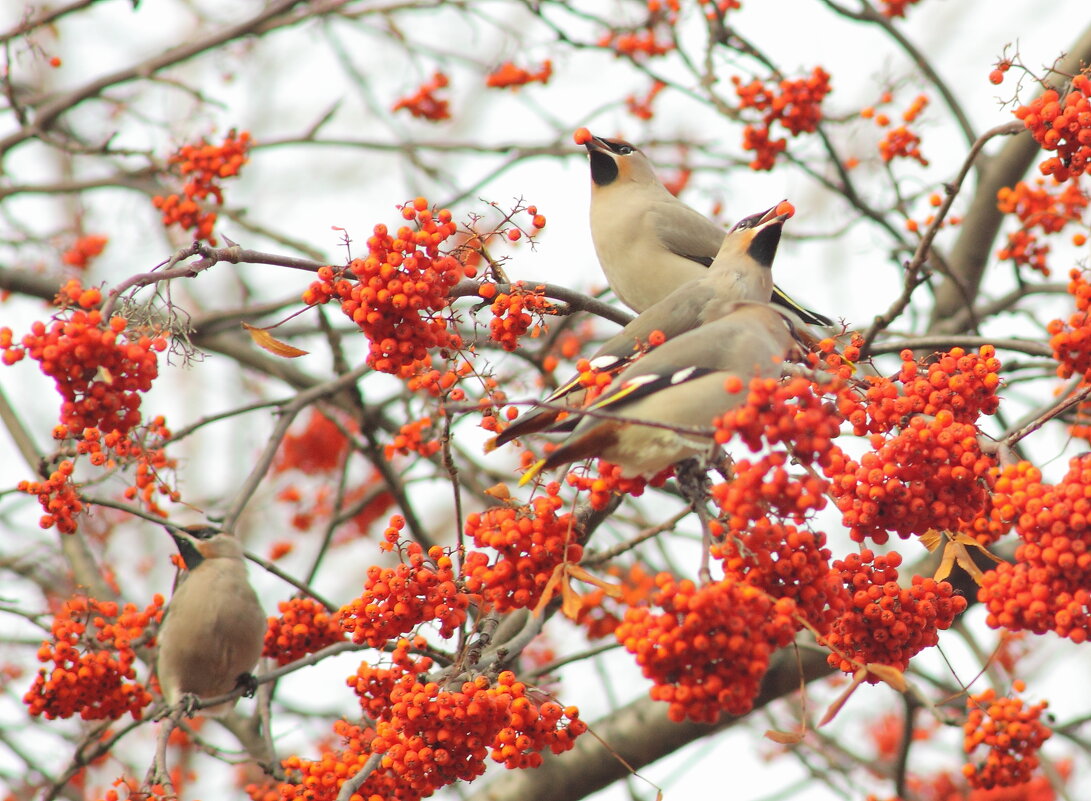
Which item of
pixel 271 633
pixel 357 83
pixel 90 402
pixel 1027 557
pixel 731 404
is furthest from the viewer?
pixel 357 83

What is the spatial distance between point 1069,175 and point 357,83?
468 centimetres

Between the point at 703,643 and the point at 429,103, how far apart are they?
5.03 meters

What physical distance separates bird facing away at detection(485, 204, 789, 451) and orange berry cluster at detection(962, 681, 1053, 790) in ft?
4.56

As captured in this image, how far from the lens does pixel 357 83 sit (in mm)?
6977

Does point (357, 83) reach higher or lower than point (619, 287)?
higher

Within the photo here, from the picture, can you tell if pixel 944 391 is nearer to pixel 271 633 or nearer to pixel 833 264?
pixel 271 633

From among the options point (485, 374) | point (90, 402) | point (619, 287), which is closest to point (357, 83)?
point (619, 287)

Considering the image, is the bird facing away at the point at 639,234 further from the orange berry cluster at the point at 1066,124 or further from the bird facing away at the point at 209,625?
the bird facing away at the point at 209,625

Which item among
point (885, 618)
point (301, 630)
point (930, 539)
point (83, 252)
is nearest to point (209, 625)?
point (301, 630)

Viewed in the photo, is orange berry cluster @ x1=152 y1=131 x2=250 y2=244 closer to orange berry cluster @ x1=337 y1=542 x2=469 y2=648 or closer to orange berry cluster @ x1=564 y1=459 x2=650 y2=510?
orange berry cluster @ x1=337 y1=542 x2=469 y2=648

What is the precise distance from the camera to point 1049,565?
2242 millimetres

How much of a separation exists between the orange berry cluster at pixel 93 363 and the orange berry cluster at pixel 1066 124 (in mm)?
2127

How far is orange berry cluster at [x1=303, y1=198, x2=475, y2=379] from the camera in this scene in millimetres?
2779

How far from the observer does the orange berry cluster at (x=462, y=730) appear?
2.63m
